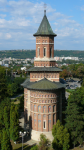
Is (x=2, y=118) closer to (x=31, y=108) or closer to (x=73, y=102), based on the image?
(x=31, y=108)

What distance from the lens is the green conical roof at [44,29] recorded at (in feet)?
109

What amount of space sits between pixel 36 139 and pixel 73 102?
8451 millimetres

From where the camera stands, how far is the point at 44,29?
33.3 m

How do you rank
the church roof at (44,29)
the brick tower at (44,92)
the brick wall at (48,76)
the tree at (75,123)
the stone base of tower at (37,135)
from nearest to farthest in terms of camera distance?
1. the tree at (75,123)
2. the brick tower at (44,92)
3. the stone base of tower at (37,135)
4. the brick wall at (48,76)
5. the church roof at (44,29)

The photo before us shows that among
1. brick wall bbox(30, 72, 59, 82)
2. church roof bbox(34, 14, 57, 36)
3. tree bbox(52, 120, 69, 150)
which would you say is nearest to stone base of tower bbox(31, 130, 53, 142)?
tree bbox(52, 120, 69, 150)

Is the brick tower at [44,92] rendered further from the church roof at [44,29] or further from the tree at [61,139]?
the tree at [61,139]

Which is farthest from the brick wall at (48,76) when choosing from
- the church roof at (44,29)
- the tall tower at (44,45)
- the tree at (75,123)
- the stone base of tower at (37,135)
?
the stone base of tower at (37,135)

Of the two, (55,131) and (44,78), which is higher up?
(44,78)

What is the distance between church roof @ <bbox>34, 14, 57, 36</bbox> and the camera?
33.1 metres

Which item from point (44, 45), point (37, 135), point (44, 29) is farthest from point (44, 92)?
point (44, 29)

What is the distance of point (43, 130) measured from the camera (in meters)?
29.7

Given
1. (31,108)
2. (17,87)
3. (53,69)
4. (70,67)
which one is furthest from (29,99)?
(70,67)

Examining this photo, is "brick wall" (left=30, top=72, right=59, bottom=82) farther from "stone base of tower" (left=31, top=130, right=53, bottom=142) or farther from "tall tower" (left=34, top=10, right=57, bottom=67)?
"stone base of tower" (left=31, top=130, right=53, bottom=142)

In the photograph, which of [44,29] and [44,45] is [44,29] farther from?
[44,45]
